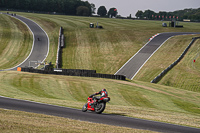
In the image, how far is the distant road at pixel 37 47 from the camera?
203 feet

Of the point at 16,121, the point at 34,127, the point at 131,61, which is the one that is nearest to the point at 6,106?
the point at 16,121

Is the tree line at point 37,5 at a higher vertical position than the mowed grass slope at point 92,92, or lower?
higher

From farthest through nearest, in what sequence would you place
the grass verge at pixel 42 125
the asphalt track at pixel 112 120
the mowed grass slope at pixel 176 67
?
the mowed grass slope at pixel 176 67
the asphalt track at pixel 112 120
the grass verge at pixel 42 125

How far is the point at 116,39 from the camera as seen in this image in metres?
82.3

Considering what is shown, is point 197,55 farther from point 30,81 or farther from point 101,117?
point 101,117

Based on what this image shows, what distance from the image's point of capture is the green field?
23.7 meters

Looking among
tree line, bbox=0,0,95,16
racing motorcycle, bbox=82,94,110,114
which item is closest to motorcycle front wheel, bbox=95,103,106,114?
racing motorcycle, bbox=82,94,110,114

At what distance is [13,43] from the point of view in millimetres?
73875

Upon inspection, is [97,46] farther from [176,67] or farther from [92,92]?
[92,92]

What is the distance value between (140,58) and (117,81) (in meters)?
23.3

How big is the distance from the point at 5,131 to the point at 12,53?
192 feet

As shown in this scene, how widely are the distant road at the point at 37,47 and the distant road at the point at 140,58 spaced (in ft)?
63.4

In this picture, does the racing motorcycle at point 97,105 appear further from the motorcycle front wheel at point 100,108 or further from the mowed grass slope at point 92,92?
the mowed grass slope at point 92,92

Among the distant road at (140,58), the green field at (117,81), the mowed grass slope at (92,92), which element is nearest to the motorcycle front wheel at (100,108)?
the green field at (117,81)
